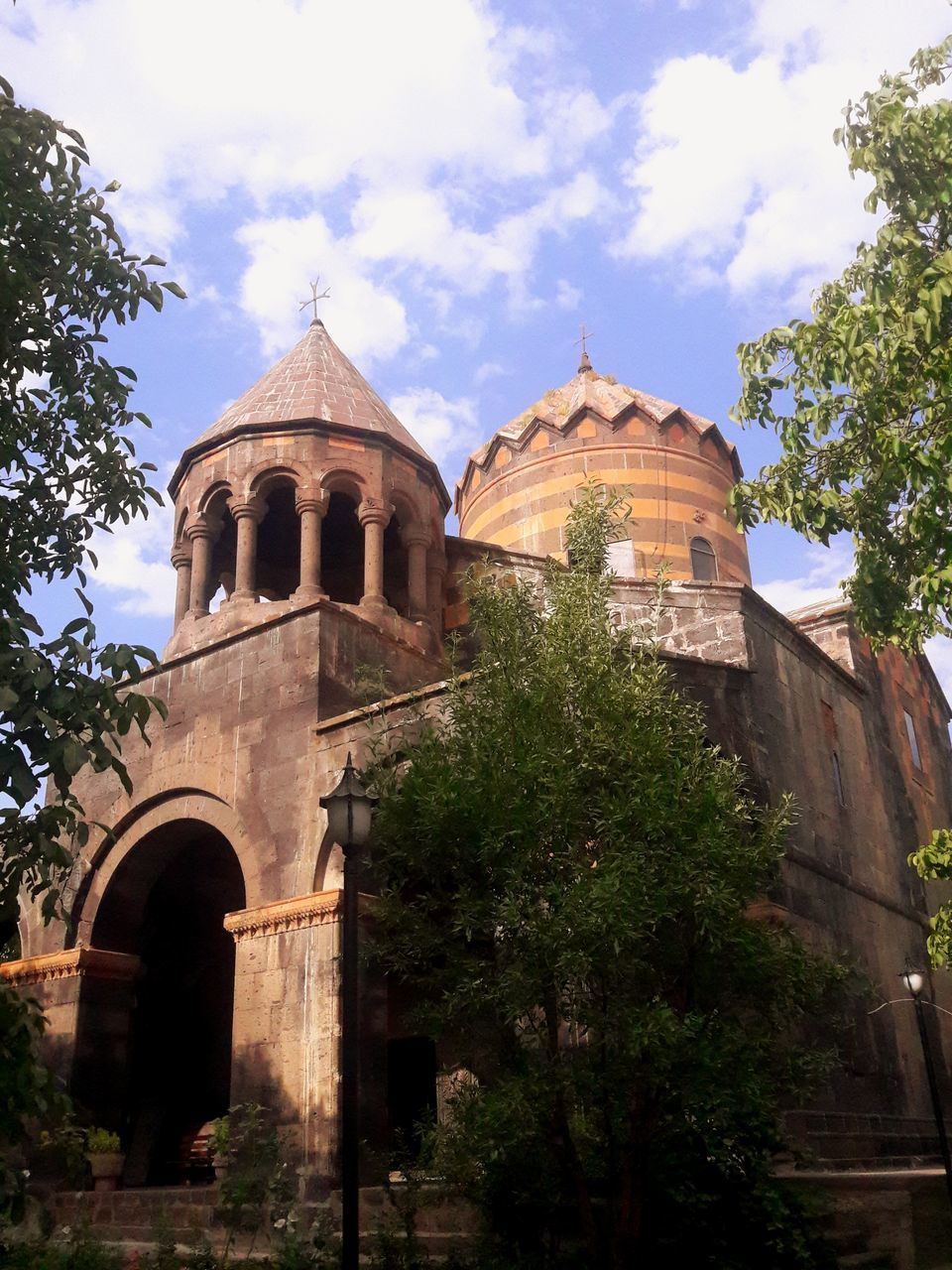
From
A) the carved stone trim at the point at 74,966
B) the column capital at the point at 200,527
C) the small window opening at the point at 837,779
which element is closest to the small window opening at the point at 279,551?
the column capital at the point at 200,527

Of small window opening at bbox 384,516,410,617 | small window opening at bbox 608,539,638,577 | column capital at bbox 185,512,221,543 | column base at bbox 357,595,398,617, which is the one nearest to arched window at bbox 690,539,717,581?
small window opening at bbox 608,539,638,577

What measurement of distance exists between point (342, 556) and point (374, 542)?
2.24 m

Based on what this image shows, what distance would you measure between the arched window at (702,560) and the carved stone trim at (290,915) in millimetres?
9227

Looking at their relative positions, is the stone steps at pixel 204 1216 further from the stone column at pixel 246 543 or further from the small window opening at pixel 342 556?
the small window opening at pixel 342 556

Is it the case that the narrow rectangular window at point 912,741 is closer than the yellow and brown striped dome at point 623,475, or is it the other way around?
the narrow rectangular window at point 912,741

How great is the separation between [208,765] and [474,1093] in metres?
5.19

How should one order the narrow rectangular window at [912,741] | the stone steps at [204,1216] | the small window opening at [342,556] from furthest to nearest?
the narrow rectangular window at [912,741]
the small window opening at [342,556]
the stone steps at [204,1216]

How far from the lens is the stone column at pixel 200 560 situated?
12.9 metres

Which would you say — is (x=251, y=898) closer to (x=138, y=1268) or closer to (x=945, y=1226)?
(x=138, y=1268)

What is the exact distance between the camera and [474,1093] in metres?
7.31

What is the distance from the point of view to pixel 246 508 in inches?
496

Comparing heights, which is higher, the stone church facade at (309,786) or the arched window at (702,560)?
the arched window at (702,560)

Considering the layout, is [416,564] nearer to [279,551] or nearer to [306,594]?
[306,594]

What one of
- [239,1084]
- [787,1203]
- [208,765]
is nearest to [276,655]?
[208,765]
